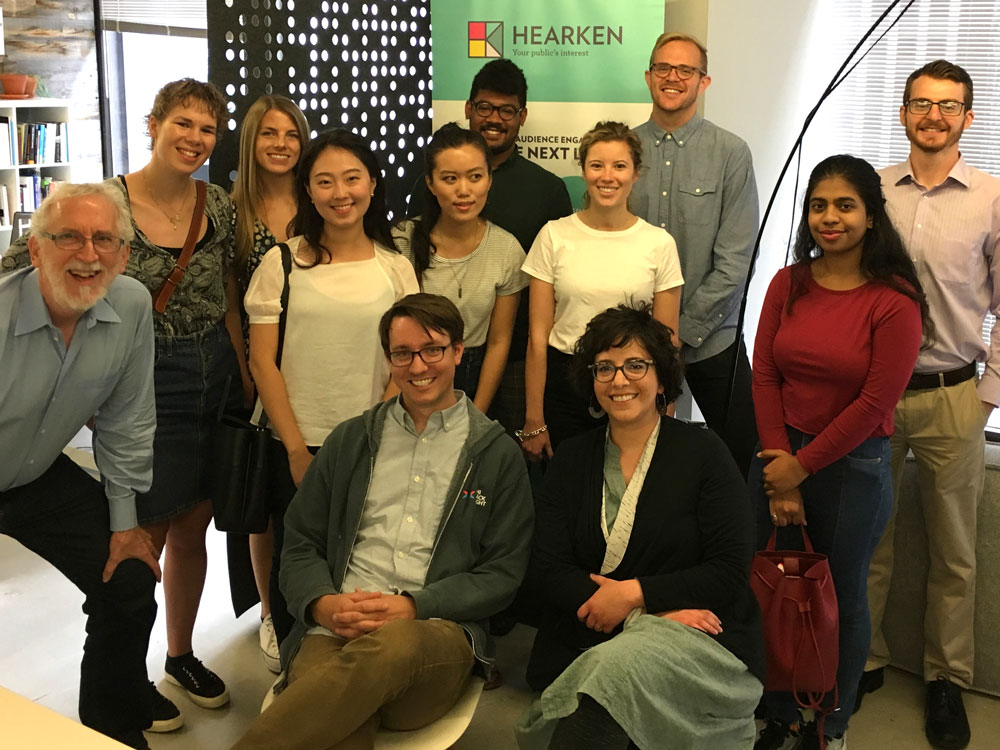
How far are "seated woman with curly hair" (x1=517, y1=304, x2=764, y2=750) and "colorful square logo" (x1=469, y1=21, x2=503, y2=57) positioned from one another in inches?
62.9

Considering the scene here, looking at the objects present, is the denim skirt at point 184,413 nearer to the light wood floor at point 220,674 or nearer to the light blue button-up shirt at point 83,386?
the light blue button-up shirt at point 83,386

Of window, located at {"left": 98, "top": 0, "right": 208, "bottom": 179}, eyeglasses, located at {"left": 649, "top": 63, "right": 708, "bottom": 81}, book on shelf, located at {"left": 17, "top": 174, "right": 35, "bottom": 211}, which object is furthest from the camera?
window, located at {"left": 98, "top": 0, "right": 208, "bottom": 179}

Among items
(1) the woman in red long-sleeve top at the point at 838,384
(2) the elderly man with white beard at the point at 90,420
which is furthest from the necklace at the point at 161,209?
(1) the woman in red long-sleeve top at the point at 838,384

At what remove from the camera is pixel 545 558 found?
2297 mm

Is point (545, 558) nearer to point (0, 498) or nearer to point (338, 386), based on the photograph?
point (338, 386)

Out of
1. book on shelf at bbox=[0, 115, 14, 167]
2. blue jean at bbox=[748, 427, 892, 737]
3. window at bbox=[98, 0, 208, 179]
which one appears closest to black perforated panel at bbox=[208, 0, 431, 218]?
blue jean at bbox=[748, 427, 892, 737]

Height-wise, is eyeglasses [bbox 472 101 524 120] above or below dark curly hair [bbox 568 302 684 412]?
above

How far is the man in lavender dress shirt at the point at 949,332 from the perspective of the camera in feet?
8.86

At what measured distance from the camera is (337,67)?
356cm

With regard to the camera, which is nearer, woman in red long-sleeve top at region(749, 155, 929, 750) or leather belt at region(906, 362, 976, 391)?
woman in red long-sleeve top at region(749, 155, 929, 750)

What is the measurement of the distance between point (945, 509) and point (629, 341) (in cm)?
115

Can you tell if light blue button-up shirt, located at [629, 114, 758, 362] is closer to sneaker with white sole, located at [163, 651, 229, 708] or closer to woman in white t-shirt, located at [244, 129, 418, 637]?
woman in white t-shirt, located at [244, 129, 418, 637]

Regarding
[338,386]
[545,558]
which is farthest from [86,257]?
[545,558]

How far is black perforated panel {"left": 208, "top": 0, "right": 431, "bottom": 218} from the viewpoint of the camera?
3.16m
